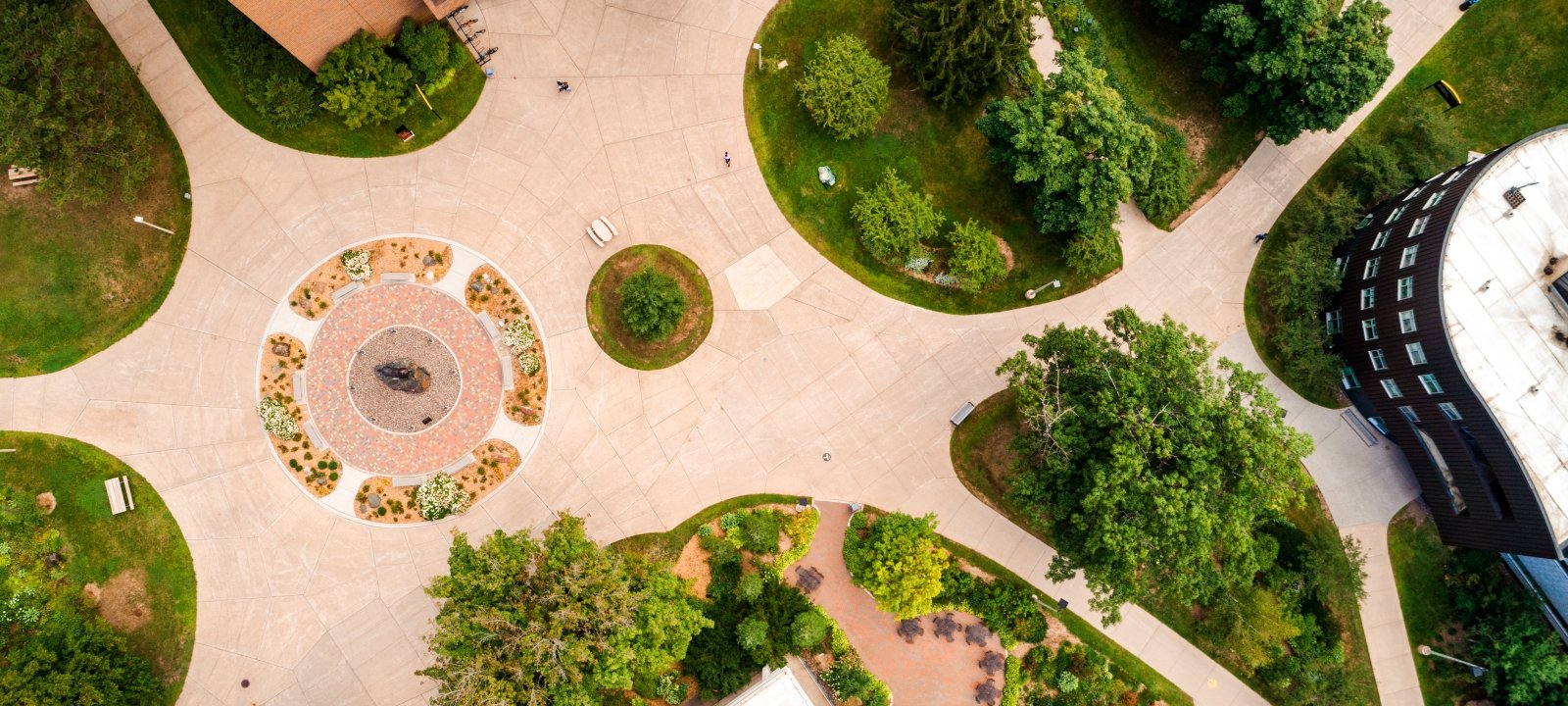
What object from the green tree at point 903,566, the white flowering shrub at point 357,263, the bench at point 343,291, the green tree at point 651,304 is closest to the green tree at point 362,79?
the white flowering shrub at point 357,263

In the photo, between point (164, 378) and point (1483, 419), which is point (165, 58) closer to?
point (164, 378)

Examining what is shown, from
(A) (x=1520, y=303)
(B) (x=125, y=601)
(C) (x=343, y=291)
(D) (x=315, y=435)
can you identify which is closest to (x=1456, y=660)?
(A) (x=1520, y=303)

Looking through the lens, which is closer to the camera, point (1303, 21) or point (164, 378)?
point (1303, 21)

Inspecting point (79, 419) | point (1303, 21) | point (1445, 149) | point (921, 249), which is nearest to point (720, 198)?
point (921, 249)

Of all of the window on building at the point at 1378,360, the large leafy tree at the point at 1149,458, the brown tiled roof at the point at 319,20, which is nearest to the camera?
the large leafy tree at the point at 1149,458

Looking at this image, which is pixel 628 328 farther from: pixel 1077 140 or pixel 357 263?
pixel 1077 140

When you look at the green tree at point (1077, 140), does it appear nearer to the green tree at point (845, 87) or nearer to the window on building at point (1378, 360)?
the green tree at point (845, 87)

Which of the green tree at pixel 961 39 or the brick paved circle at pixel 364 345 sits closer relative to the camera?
the green tree at pixel 961 39
